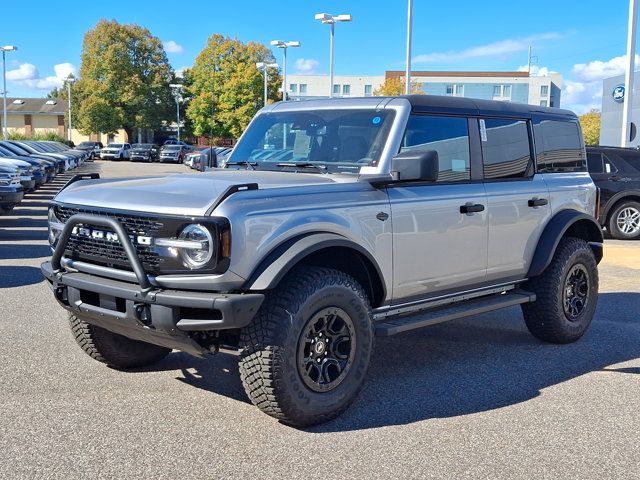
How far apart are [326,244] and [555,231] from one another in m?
2.72

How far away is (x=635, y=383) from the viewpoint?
17.5ft

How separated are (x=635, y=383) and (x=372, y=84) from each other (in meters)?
96.9

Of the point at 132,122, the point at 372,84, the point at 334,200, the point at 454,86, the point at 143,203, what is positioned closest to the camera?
the point at 143,203

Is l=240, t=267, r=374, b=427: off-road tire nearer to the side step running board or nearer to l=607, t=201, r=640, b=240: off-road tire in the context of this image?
the side step running board

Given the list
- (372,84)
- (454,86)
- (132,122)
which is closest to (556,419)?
(132,122)

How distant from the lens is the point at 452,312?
5.27 metres

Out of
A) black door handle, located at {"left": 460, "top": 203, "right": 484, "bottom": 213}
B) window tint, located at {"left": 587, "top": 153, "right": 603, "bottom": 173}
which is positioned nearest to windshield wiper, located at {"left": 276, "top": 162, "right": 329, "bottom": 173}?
black door handle, located at {"left": 460, "top": 203, "right": 484, "bottom": 213}

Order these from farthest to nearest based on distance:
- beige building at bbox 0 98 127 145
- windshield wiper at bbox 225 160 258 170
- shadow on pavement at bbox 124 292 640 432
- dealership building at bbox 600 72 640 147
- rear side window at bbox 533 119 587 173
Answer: beige building at bbox 0 98 127 145, dealership building at bbox 600 72 640 147, rear side window at bbox 533 119 587 173, windshield wiper at bbox 225 160 258 170, shadow on pavement at bbox 124 292 640 432

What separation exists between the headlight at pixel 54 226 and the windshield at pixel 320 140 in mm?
1564

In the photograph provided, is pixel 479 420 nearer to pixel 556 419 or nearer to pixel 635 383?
pixel 556 419

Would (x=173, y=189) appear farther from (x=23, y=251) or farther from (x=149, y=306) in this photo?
(x=23, y=251)

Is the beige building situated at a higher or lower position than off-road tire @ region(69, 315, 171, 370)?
higher

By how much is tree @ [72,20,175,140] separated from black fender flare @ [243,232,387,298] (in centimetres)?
6357

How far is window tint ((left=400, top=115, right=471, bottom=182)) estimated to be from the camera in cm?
520
